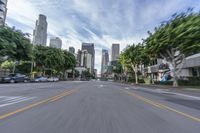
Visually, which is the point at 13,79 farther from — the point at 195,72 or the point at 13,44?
the point at 195,72

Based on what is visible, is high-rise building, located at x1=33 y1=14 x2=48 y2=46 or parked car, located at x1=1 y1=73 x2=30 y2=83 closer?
parked car, located at x1=1 y1=73 x2=30 y2=83

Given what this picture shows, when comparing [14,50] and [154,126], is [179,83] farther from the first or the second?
[154,126]

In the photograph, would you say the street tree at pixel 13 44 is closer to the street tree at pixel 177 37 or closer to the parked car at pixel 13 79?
the parked car at pixel 13 79

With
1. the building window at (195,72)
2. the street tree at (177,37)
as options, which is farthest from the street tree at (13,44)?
the building window at (195,72)

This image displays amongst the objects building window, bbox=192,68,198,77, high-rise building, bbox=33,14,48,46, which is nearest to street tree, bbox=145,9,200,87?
building window, bbox=192,68,198,77

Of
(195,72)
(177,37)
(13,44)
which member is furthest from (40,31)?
(177,37)

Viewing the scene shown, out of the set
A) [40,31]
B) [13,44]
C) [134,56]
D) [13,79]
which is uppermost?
[40,31]

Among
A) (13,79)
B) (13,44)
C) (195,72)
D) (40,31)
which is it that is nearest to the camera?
(13,44)

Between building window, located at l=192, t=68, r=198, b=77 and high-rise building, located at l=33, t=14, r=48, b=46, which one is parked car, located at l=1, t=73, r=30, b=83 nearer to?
building window, located at l=192, t=68, r=198, b=77

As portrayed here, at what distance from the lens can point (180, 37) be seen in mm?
29891

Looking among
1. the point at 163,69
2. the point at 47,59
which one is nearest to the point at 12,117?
the point at 47,59

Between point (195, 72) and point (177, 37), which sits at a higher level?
point (177, 37)

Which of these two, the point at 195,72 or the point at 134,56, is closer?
the point at 195,72

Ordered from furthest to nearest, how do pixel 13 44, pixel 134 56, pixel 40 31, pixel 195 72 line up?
pixel 40 31 < pixel 134 56 < pixel 195 72 < pixel 13 44
